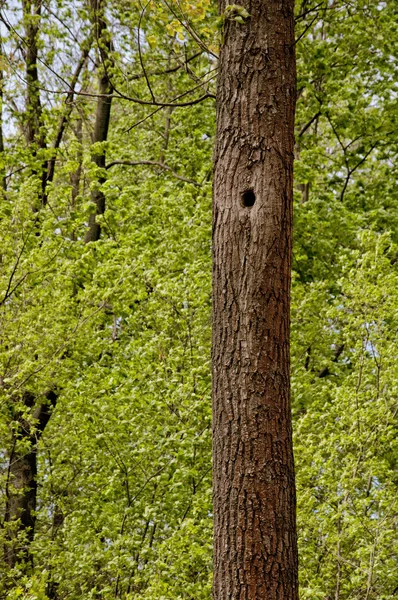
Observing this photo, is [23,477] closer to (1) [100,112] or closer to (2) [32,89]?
(2) [32,89]

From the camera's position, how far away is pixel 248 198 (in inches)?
151

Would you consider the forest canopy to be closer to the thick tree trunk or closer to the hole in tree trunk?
the thick tree trunk

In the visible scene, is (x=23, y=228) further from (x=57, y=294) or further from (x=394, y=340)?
(x=394, y=340)

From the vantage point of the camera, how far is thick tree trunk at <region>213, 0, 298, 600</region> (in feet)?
11.5

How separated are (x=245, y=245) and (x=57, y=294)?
207 inches

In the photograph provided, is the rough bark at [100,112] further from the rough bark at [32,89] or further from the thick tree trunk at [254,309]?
the thick tree trunk at [254,309]

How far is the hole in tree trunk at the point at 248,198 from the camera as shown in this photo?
12.5 ft

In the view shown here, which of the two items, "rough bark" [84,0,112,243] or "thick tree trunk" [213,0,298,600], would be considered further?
"rough bark" [84,0,112,243]

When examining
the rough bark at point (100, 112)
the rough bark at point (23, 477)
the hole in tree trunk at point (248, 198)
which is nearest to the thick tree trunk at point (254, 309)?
the hole in tree trunk at point (248, 198)

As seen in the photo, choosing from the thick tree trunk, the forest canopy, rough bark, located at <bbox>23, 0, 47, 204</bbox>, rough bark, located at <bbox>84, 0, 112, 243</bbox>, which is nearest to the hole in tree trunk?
the thick tree trunk

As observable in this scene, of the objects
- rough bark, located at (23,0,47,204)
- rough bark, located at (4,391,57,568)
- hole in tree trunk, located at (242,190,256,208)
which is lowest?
rough bark, located at (4,391,57,568)

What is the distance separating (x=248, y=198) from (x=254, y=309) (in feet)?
1.78

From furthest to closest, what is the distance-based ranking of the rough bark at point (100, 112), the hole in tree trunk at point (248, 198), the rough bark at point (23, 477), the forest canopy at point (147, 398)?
the rough bark at point (100, 112) → the rough bark at point (23, 477) → the forest canopy at point (147, 398) → the hole in tree trunk at point (248, 198)

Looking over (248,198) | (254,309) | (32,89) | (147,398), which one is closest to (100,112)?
(32,89)
